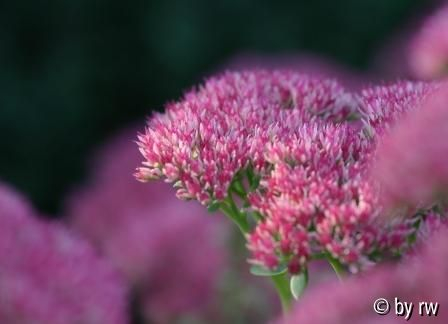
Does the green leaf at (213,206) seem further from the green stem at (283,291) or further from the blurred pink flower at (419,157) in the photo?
the blurred pink flower at (419,157)

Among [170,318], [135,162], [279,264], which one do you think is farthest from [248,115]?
[135,162]

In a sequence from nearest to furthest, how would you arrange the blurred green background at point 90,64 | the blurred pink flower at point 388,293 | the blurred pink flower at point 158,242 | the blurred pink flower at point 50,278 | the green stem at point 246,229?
the blurred pink flower at point 388,293, the green stem at point 246,229, the blurred pink flower at point 50,278, the blurred pink flower at point 158,242, the blurred green background at point 90,64

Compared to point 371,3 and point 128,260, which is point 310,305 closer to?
point 128,260

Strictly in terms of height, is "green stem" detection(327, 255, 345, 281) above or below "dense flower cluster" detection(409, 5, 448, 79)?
below

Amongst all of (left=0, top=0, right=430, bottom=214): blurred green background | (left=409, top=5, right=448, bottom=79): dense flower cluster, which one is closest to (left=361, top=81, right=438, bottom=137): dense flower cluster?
(left=409, top=5, right=448, bottom=79): dense flower cluster

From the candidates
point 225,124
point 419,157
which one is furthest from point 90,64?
point 419,157

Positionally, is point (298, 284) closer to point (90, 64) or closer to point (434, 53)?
point (434, 53)

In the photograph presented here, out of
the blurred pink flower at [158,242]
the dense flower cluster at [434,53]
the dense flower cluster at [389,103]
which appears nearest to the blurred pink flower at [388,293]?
the dense flower cluster at [389,103]

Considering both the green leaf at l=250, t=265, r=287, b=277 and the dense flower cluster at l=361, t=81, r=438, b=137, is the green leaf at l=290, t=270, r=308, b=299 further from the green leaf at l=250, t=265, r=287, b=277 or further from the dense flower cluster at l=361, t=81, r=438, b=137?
the dense flower cluster at l=361, t=81, r=438, b=137
